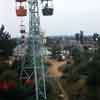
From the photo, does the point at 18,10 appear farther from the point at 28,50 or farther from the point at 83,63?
the point at 83,63

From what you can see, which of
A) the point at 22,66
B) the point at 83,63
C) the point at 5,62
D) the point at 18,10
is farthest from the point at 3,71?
the point at 83,63

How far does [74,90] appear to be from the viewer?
15.4m

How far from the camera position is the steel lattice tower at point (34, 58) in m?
13.3

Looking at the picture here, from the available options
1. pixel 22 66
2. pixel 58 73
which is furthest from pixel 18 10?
pixel 58 73

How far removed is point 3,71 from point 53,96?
339 centimetres

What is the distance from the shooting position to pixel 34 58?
43.2 ft

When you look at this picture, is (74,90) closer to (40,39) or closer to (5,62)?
(40,39)

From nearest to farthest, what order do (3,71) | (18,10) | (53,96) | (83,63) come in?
(3,71)
(53,96)
(18,10)
(83,63)

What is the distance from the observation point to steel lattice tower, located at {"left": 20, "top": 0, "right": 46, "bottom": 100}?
13.3 metres

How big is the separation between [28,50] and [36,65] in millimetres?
903

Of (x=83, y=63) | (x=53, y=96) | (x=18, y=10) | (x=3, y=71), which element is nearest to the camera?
(x=3, y=71)

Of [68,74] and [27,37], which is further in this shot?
[68,74]

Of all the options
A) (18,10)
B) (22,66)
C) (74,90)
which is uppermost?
(18,10)

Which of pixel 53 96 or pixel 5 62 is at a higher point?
pixel 5 62
